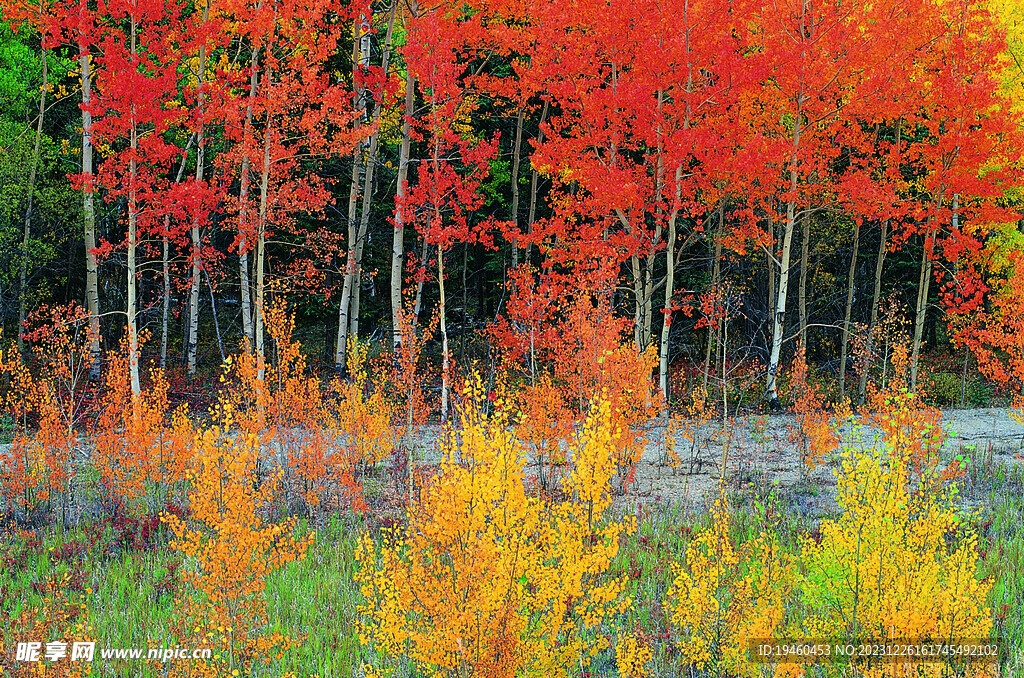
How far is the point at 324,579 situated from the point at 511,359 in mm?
8090

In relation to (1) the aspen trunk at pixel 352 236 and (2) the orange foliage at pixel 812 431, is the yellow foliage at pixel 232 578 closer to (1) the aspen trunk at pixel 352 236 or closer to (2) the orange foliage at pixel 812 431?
(2) the orange foliage at pixel 812 431

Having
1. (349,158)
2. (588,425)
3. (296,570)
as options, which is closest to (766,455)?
(296,570)

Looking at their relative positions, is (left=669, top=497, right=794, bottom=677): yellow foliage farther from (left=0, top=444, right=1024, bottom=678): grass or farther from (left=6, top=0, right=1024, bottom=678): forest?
(left=0, top=444, right=1024, bottom=678): grass

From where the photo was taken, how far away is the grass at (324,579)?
6.63 metres

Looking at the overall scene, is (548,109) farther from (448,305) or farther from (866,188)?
(866,188)

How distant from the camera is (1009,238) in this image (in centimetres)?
1792

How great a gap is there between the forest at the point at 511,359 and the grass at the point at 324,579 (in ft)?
0.19

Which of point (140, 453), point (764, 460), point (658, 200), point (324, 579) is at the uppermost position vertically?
point (658, 200)

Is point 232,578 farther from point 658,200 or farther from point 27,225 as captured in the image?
point 27,225

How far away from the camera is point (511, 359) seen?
15.8m

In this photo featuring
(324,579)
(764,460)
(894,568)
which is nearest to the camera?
(894,568)

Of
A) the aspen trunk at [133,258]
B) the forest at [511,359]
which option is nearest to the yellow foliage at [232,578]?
the forest at [511,359]

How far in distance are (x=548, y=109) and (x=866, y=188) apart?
918 cm

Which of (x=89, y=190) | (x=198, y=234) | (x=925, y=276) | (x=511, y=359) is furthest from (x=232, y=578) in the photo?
(x=925, y=276)
